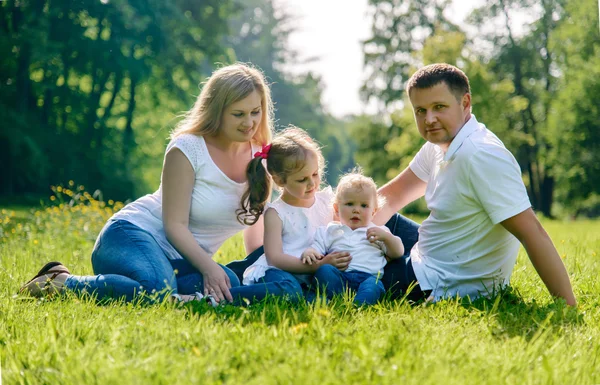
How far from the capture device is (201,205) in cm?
407

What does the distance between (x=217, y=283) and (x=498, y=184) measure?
66.8 inches

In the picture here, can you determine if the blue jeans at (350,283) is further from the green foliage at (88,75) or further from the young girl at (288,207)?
the green foliage at (88,75)

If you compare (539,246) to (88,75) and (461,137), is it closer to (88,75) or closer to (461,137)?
(461,137)

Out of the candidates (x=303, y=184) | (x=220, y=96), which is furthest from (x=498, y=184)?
(x=220, y=96)

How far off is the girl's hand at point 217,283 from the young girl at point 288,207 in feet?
0.77

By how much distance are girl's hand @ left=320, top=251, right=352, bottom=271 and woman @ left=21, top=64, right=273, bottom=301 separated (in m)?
0.60

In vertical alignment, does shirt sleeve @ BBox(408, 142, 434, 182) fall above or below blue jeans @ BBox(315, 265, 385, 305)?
above

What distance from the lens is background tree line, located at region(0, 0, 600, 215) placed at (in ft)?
54.7

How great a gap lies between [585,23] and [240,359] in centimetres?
1817

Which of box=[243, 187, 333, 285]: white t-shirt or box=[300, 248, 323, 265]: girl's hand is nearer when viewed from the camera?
box=[300, 248, 323, 265]: girl's hand

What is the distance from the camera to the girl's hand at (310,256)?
3773mm

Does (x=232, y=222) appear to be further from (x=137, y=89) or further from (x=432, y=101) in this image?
(x=137, y=89)

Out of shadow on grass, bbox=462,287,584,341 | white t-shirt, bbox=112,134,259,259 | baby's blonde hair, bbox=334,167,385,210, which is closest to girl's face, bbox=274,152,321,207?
baby's blonde hair, bbox=334,167,385,210

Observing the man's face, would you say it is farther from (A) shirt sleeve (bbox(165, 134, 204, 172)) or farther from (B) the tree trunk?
(B) the tree trunk
